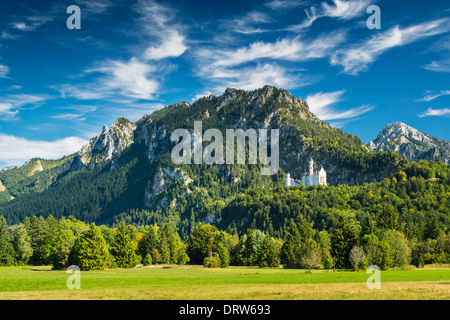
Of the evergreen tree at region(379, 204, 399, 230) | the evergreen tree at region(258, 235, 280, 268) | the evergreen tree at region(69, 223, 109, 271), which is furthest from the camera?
the evergreen tree at region(379, 204, 399, 230)

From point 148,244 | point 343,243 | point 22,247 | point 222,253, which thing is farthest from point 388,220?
point 22,247

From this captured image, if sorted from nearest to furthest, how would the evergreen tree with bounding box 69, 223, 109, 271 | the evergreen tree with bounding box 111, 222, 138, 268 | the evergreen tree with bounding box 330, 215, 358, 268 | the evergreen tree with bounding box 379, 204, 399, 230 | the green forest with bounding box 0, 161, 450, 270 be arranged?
the evergreen tree with bounding box 69, 223, 109, 271
the green forest with bounding box 0, 161, 450, 270
the evergreen tree with bounding box 330, 215, 358, 268
the evergreen tree with bounding box 111, 222, 138, 268
the evergreen tree with bounding box 379, 204, 399, 230

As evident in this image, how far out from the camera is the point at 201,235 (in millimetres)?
125312

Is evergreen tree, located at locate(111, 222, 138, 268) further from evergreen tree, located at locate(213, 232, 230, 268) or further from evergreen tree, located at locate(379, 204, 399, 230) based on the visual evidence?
evergreen tree, located at locate(379, 204, 399, 230)

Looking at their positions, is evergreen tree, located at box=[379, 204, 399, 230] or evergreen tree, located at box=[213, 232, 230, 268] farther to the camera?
evergreen tree, located at box=[213, 232, 230, 268]

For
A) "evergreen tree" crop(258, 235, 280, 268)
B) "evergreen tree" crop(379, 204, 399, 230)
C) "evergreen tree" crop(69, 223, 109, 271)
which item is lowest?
"evergreen tree" crop(258, 235, 280, 268)

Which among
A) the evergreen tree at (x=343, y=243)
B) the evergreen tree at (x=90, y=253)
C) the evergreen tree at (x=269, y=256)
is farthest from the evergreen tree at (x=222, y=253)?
the evergreen tree at (x=90, y=253)

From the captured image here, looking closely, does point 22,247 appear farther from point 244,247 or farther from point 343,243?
point 343,243

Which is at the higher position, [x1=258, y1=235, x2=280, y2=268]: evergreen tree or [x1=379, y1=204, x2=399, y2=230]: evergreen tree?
[x1=379, y1=204, x2=399, y2=230]: evergreen tree

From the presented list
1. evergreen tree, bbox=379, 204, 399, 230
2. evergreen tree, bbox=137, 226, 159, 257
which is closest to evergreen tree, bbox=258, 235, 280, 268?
evergreen tree, bbox=379, 204, 399, 230

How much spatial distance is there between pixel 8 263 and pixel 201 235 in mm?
55494
